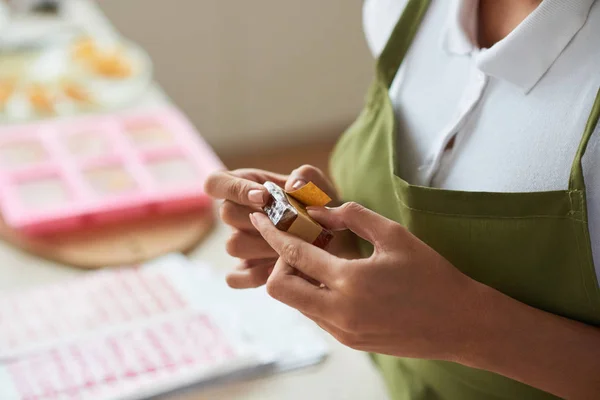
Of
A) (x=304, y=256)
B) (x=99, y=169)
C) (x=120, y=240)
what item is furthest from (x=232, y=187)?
(x=99, y=169)

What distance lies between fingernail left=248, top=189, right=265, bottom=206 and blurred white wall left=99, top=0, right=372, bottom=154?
6.29 feet

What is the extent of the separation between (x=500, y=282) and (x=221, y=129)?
84.6 inches

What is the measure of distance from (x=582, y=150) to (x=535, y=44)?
13 cm

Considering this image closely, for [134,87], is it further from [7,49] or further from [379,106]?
[379,106]

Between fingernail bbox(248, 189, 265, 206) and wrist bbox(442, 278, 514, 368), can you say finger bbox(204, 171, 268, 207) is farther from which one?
wrist bbox(442, 278, 514, 368)

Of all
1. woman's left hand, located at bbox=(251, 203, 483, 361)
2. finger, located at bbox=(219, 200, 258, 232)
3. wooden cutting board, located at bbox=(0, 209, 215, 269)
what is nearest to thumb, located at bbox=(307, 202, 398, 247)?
woman's left hand, located at bbox=(251, 203, 483, 361)

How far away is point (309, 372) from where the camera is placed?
38.0 inches

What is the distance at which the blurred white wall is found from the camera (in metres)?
2.59

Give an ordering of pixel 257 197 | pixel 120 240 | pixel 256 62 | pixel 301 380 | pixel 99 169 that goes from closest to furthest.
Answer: pixel 257 197 → pixel 301 380 → pixel 120 240 → pixel 99 169 → pixel 256 62

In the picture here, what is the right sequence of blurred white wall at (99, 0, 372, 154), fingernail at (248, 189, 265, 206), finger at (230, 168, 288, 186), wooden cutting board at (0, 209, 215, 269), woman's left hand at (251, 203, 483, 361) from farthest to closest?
blurred white wall at (99, 0, 372, 154) → wooden cutting board at (0, 209, 215, 269) → finger at (230, 168, 288, 186) → fingernail at (248, 189, 265, 206) → woman's left hand at (251, 203, 483, 361)

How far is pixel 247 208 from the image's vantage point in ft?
2.71

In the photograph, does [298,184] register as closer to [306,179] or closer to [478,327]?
[306,179]

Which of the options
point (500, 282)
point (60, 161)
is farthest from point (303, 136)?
point (500, 282)

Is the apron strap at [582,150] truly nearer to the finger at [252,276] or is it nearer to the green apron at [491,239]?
the green apron at [491,239]
